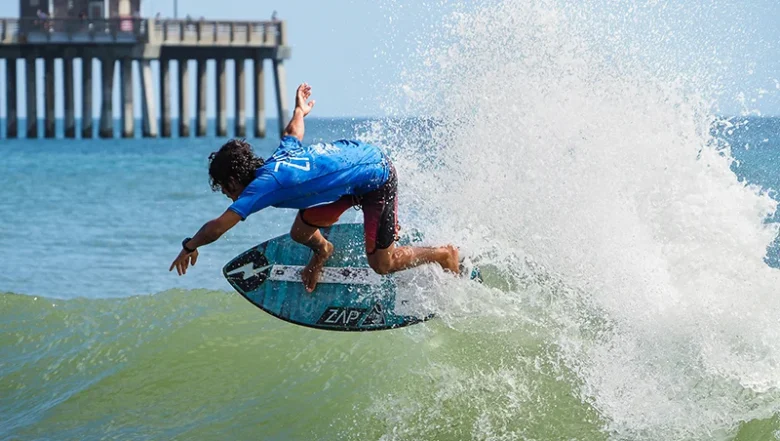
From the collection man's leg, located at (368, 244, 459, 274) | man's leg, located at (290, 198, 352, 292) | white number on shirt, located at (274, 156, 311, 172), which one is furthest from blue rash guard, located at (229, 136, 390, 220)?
man's leg, located at (368, 244, 459, 274)

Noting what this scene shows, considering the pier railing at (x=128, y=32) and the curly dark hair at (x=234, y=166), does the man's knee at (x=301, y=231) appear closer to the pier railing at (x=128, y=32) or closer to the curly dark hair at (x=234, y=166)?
the curly dark hair at (x=234, y=166)

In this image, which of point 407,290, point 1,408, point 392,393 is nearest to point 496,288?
point 407,290

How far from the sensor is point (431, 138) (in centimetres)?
713

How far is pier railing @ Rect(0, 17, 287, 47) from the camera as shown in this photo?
109 ft

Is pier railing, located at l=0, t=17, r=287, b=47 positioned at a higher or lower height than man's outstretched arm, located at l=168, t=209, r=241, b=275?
higher

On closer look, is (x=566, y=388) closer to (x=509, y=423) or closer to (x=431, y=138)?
(x=509, y=423)

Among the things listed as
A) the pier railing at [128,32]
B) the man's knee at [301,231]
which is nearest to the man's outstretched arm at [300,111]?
the man's knee at [301,231]

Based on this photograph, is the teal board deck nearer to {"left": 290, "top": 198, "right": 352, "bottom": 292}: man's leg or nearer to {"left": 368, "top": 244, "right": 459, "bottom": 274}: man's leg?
{"left": 290, "top": 198, "right": 352, "bottom": 292}: man's leg

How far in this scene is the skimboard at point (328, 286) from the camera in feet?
22.1

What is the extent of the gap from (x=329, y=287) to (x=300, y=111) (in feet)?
3.88

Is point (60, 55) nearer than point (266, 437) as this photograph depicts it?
No

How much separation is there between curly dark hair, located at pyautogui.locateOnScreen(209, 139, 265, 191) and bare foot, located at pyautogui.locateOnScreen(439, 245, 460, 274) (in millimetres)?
1395

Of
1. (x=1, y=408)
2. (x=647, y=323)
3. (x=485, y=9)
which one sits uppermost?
(x=485, y=9)

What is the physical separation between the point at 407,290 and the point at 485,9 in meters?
2.14
